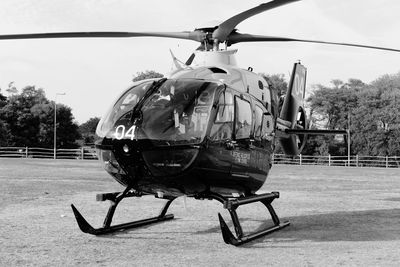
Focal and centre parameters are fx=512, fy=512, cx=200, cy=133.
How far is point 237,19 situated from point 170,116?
2002mm

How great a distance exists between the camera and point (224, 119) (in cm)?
661

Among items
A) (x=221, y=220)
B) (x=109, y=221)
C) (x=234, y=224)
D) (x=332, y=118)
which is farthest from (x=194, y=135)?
(x=332, y=118)

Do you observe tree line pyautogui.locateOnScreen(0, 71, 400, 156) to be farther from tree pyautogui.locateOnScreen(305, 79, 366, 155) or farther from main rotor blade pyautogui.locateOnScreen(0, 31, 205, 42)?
main rotor blade pyautogui.locateOnScreen(0, 31, 205, 42)

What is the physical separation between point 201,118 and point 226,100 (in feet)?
1.71

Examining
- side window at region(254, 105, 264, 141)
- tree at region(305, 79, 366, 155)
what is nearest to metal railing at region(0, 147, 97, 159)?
tree at region(305, 79, 366, 155)

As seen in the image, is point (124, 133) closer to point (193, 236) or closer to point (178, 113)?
point (178, 113)

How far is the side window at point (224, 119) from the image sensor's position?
6.43m

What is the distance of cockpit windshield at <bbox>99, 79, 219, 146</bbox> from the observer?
20.2ft

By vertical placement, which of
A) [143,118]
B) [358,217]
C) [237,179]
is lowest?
[358,217]

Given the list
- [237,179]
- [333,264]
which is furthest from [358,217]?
[333,264]

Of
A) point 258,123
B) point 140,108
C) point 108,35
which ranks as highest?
point 108,35

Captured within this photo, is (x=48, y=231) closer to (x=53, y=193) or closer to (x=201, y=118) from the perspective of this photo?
(x=201, y=118)

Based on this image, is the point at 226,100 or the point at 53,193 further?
the point at 53,193

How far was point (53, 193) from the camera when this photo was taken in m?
12.4
